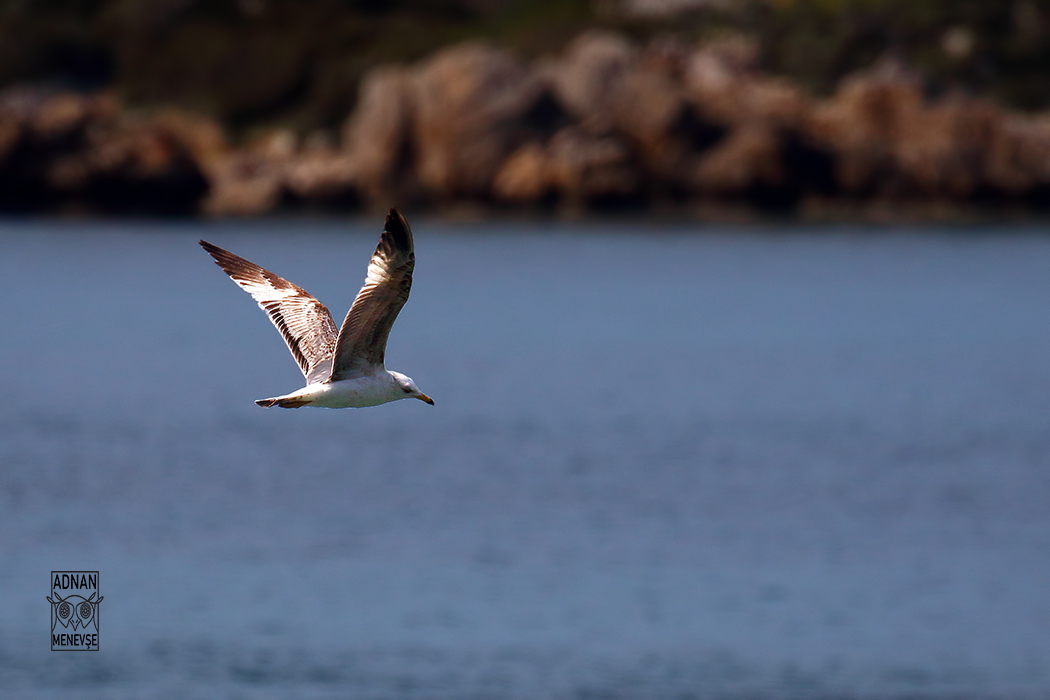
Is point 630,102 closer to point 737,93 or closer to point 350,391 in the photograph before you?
point 737,93

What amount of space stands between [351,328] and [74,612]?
967cm

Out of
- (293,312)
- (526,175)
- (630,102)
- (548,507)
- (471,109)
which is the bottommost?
(548,507)

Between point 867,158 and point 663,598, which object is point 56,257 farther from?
point 663,598

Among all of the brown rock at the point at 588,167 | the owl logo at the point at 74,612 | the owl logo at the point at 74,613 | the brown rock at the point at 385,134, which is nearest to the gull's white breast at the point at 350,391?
the owl logo at the point at 74,613

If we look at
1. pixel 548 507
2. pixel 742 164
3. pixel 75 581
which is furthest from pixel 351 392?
pixel 742 164

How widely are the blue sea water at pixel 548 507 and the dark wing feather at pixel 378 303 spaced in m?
6.53

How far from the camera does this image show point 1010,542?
25.3 meters

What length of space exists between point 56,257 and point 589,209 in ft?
85.7

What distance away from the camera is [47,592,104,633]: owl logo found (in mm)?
21203

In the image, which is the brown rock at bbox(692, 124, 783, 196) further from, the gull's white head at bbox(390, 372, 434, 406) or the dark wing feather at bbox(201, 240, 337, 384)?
the gull's white head at bbox(390, 372, 434, 406)

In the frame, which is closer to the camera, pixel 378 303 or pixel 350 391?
pixel 378 303

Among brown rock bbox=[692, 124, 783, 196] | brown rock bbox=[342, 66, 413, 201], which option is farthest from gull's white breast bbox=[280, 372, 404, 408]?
brown rock bbox=[342, 66, 413, 201]

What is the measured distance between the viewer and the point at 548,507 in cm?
2755

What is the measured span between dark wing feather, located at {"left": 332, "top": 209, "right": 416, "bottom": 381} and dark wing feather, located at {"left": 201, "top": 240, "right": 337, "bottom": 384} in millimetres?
1421
